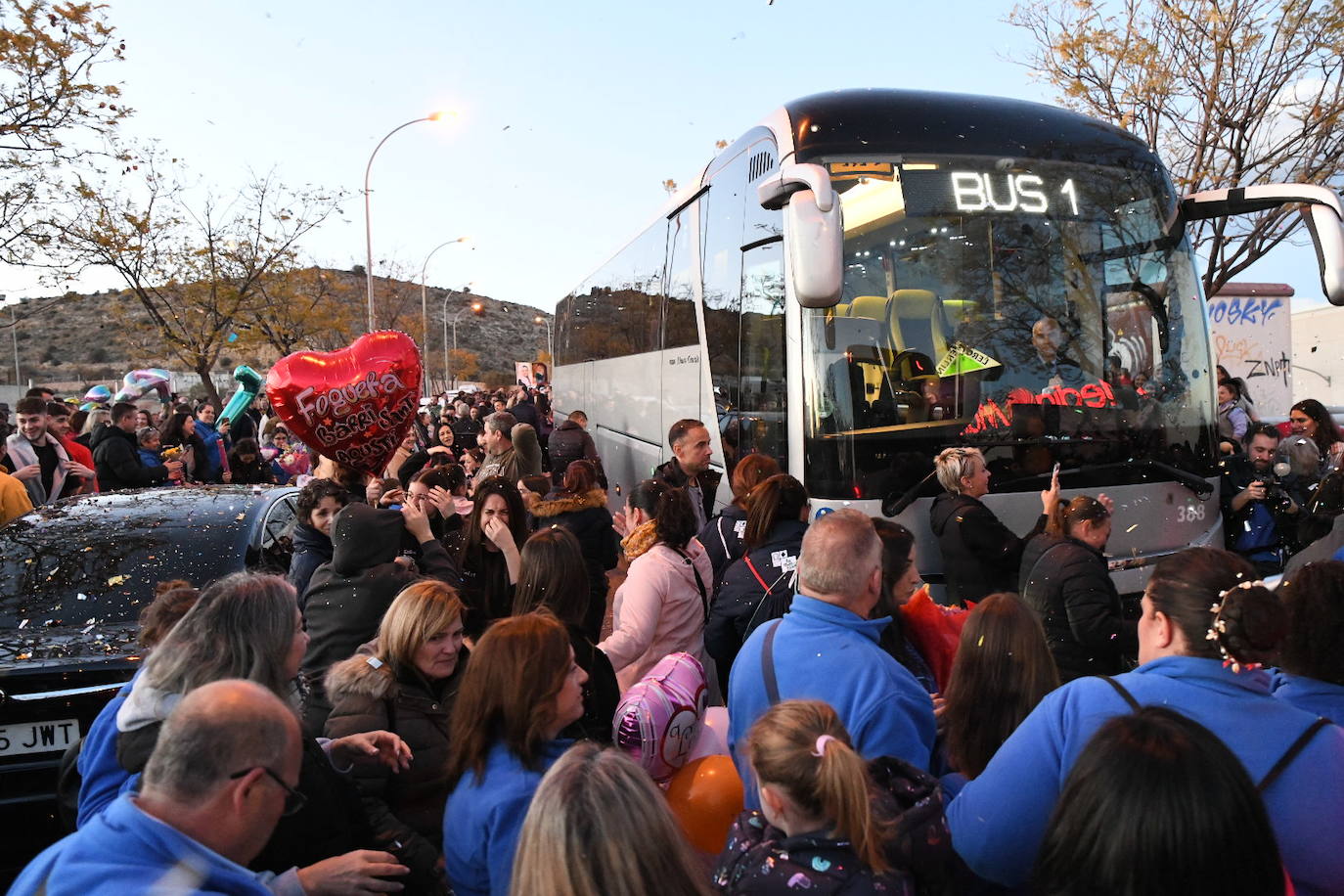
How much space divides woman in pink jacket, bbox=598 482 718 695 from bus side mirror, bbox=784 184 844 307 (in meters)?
1.44

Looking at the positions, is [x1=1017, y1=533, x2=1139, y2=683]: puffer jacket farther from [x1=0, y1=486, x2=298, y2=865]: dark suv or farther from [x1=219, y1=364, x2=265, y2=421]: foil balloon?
[x1=219, y1=364, x2=265, y2=421]: foil balloon

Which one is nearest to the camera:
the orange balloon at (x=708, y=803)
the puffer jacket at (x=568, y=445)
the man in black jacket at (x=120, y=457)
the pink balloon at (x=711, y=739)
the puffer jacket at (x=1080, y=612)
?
the orange balloon at (x=708, y=803)

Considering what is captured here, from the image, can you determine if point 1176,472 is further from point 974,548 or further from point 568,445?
point 568,445

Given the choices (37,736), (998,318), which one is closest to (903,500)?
(998,318)

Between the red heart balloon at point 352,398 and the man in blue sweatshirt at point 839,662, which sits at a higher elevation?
the red heart balloon at point 352,398

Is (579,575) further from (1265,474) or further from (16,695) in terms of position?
(1265,474)

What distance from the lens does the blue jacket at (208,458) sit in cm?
1138

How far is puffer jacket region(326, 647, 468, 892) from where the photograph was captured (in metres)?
2.75

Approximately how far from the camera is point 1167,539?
6.40 m

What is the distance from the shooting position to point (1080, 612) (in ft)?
13.6

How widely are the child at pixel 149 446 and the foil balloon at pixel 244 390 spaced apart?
1167 millimetres

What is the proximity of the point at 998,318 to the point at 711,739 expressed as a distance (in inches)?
156

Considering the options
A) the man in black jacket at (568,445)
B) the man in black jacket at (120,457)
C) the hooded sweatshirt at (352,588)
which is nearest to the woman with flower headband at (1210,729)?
the hooded sweatshirt at (352,588)

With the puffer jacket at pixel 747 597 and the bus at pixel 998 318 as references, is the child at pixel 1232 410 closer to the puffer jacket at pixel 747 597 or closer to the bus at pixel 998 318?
the bus at pixel 998 318
